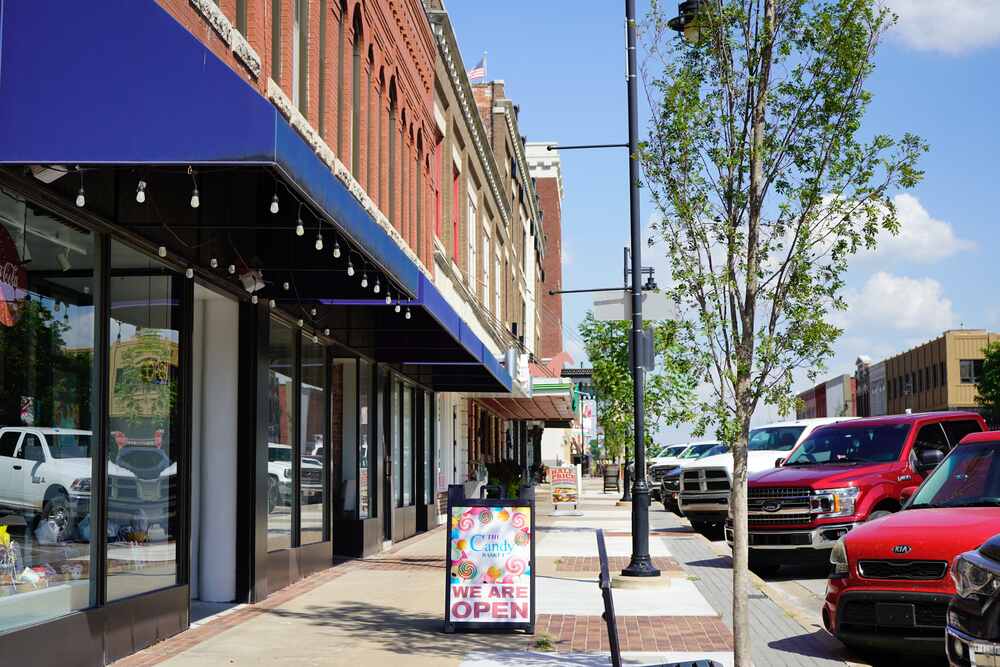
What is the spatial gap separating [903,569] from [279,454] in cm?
744

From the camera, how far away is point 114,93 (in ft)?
22.8

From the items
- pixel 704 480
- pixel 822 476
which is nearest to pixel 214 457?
pixel 822 476

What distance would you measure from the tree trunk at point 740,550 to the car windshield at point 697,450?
29133 millimetres

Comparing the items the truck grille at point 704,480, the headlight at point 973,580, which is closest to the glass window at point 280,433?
the headlight at point 973,580

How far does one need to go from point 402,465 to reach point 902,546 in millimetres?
14152

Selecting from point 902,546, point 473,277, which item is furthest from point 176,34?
point 473,277

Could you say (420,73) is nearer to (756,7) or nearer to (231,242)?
(231,242)

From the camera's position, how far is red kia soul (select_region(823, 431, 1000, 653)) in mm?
8945

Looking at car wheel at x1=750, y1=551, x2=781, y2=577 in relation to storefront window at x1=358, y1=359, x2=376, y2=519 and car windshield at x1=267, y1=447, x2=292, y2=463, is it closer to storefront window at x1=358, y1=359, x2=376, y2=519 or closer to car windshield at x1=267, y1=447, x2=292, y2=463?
storefront window at x1=358, y1=359, x2=376, y2=519

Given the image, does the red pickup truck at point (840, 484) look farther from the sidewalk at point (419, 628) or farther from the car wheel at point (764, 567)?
the sidewalk at point (419, 628)

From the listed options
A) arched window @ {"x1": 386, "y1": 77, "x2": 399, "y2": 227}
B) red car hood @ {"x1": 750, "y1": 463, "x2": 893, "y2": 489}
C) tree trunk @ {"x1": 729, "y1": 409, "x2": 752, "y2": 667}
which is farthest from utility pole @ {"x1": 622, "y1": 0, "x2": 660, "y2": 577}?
tree trunk @ {"x1": 729, "y1": 409, "x2": 752, "y2": 667}

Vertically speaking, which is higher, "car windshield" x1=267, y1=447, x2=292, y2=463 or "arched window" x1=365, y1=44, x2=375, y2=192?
"arched window" x1=365, y1=44, x2=375, y2=192

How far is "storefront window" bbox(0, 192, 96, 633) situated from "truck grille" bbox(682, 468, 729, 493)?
16495 mm

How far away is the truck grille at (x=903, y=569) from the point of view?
903 centimetres
